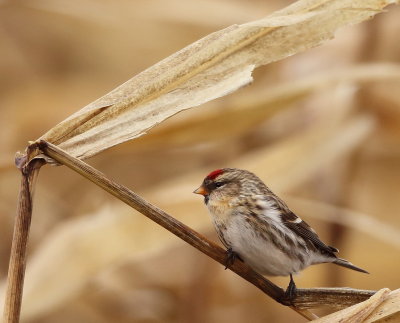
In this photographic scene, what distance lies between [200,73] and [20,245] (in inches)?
18.2

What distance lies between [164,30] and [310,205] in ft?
6.89

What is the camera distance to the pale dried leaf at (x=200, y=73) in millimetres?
1362

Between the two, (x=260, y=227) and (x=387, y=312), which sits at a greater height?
(x=260, y=227)

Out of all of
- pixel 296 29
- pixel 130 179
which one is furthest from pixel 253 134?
pixel 296 29

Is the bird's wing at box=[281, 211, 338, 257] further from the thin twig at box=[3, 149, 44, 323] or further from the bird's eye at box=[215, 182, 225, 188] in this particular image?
the thin twig at box=[3, 149, 44, 323]

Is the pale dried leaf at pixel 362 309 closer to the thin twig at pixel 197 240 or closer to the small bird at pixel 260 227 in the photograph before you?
the thin twig at pixel 197 240

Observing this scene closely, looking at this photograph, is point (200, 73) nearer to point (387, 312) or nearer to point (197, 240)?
point (197, 240)

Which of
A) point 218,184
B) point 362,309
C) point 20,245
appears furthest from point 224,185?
point 20,245

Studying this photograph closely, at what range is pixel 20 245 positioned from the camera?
1.20 m

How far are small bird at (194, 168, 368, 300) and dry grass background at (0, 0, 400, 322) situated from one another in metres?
0.20

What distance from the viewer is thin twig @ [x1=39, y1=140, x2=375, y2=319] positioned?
123 cm

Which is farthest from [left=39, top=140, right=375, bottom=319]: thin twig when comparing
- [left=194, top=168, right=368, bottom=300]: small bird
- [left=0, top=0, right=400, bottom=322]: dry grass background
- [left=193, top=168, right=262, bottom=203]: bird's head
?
[left=0, top=0, right=400, bottom=322]: dry grass background

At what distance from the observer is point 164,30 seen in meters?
4.38

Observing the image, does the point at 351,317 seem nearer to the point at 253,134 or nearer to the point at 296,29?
the point at 296,29
